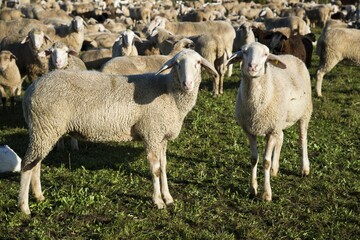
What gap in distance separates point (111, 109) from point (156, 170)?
0.84 metres

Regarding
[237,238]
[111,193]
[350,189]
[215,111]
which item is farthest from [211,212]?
[215,111]

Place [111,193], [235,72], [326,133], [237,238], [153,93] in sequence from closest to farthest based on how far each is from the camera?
[237,238] → [153,93] → [111,193] → [326,133] → [235,72]

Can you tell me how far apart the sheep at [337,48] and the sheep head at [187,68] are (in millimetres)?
5846

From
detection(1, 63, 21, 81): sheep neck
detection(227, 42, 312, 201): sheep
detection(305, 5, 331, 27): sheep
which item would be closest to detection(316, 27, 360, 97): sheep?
detection(227, 42, 312, 201): sheep

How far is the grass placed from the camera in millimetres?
4371

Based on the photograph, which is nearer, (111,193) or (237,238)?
(237,238)

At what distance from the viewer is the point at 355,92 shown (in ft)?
33.4

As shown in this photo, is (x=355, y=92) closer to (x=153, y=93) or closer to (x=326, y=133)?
(x=326, y=133)

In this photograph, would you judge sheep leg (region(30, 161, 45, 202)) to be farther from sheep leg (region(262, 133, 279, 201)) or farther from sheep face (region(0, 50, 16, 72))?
sheep face (region(0, 50, 16, 72))

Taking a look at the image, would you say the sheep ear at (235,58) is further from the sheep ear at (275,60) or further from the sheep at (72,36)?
the sheep at (72,36)

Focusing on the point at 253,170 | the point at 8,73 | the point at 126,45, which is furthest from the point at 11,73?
the point at 253,170

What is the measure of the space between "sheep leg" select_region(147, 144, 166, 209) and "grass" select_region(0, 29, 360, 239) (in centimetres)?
10

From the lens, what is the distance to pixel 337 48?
9648 millimetres

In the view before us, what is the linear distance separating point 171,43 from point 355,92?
4626mm
